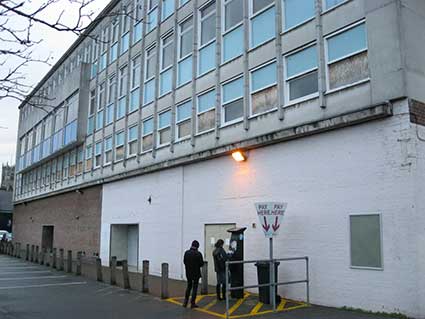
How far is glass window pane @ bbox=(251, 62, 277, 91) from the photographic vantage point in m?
13.6

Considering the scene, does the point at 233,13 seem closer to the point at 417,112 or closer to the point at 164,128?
the point at 164,128

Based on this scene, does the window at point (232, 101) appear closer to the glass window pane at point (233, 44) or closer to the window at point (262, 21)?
the glass window pane at point (233, 44)

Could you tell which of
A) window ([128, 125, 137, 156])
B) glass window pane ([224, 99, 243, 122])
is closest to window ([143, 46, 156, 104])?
window ([128, 125, 137, 156])

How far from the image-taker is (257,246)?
13.3 meters

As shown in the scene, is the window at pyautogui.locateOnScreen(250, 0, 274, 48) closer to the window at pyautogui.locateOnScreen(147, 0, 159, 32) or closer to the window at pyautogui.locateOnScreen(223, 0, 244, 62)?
the window at pyautogui.locateOnScreen(223, 0, 244, 62)

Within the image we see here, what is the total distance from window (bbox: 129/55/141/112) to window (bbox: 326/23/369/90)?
11.7 meters

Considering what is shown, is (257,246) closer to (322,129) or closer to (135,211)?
(322,129)

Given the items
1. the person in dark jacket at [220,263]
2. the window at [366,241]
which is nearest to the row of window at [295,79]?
the window at [366,241]

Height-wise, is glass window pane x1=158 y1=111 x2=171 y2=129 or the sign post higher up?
glass window pane x1=158 y1=111 x2=171 y2=129

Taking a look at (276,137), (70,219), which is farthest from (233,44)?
(70,219)

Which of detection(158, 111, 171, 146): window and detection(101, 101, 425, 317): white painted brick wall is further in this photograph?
detection(158, 111, 171, 146): window

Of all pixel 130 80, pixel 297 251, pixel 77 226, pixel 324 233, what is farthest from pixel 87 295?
pixel 77 226

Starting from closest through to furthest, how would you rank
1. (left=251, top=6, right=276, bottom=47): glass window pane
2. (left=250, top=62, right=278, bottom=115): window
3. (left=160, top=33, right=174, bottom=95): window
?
(left=250, top=62, right=278, bottom=115): window
(left=251, top=6, right=276, bottom=47): glass window pane
(left=160, top=33, right=174, bottom=95): window

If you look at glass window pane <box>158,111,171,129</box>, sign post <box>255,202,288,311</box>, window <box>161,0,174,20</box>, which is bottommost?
sign post <box>255,202,288,311</box>
